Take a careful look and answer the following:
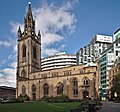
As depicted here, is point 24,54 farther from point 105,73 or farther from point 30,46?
point 105,73

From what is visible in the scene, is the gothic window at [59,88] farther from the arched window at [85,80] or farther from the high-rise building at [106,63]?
the high-rise building at [106,63]

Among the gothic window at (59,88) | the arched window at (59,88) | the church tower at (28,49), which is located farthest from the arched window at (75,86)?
the church tower at (28,49)

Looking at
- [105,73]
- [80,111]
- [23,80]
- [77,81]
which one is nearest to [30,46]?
[23,80]

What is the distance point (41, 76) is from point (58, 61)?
83.5m

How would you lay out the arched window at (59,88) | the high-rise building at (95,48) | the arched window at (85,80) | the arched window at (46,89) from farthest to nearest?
the high-rise building at (95,48) < the arched window at (46,89) < the arched window at (59,88) < the arched window at (85,80)

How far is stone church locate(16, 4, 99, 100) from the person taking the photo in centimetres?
7544

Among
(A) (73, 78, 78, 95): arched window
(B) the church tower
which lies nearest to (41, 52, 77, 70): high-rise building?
(B) the church tower

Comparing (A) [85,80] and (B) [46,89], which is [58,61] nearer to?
(B) [46,89]

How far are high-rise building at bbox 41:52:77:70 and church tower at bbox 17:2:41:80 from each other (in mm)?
71847

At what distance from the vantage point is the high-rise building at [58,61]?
177000 mm

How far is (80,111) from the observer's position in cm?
2452

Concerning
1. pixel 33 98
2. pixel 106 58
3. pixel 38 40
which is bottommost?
pixel 33 98

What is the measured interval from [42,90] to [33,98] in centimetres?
591

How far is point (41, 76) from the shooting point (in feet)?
312
